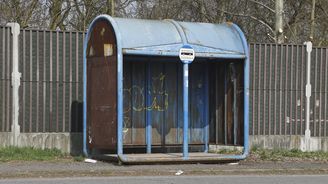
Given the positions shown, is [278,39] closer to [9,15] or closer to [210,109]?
[210,109]

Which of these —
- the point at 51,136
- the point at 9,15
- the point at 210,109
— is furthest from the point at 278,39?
the point at 9,15

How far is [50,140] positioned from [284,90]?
22.6 ft

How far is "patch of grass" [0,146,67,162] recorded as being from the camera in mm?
14383

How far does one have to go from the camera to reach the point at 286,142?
1794 cm

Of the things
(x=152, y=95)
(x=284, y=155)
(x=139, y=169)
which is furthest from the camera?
(x=284, y=155)

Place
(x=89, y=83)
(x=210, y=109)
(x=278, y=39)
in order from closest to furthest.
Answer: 1. (x=89, y=83)
2. (x=210, y=109)
3. (x=278, y=39)

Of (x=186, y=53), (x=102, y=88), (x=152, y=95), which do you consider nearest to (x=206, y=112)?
(x=152, y=95)

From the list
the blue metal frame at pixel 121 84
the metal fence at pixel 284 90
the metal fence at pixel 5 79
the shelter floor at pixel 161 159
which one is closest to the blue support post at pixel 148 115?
the blue metal frame at pixel 121 84

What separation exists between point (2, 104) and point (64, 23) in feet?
47.3

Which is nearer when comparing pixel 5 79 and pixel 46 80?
pixel 5 79

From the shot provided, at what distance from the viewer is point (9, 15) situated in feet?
89.2

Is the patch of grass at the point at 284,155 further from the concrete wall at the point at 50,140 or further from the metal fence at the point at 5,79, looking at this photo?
the metal fence at the point at 5,79

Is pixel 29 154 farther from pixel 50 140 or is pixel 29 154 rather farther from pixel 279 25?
pixel 279 25

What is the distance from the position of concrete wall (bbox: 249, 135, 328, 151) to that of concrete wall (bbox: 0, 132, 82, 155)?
4.92 m
